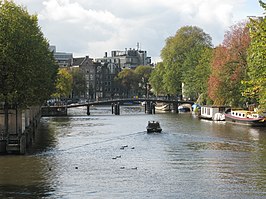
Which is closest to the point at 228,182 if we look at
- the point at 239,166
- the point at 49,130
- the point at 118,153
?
the point at 239,166

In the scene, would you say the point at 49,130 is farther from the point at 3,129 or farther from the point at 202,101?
the point at 202,101

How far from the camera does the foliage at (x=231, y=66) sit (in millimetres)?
94125

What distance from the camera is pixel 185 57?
468ft

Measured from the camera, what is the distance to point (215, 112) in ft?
342

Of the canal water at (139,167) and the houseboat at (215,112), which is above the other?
the houseboat at (215,112)

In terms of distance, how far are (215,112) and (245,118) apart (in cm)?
1646

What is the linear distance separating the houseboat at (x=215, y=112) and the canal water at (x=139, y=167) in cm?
2810

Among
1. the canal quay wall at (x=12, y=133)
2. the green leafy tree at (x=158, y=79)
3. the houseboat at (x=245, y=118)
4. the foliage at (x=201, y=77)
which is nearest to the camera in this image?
the canal quay wall at (x=12, y=133)

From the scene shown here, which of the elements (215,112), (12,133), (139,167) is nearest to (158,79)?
(215,112)

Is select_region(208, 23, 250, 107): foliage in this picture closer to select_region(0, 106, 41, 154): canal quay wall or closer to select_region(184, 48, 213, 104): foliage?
select_region(184, 48, 213, 104): foliage

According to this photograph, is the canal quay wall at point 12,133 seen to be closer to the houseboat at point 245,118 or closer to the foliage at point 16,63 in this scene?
the foliage at point 16,63

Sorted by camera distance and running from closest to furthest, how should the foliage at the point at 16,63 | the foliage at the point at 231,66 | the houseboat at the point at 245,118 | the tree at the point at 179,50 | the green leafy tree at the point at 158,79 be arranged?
the foliage at the point at 16,63 → the houseboat at the point at 245,118 → the foliage at the point at 231,66 → the tree at the point at 179,50 → the green leafy tree at the point at 158,79

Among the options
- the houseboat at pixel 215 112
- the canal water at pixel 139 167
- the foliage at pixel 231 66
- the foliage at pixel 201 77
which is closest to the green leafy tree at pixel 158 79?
the foliage at pixel 201 77

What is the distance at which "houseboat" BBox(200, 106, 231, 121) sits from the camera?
332 feet
